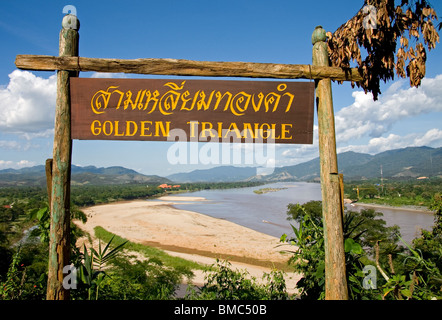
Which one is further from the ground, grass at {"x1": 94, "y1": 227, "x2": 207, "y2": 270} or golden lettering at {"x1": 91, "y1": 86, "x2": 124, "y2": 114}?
golden lettering at {"x1": 91, "y1": 86, "x2": 124, "y2": 114}

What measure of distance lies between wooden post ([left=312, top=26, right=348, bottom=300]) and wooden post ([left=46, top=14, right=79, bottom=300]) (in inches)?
107

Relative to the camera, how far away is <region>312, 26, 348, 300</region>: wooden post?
2.94 m

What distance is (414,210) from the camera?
4397 cm

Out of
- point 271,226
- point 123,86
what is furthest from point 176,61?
point 271,226

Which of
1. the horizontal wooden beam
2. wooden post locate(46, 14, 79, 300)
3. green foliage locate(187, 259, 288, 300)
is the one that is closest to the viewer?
wooden post locate(46, 14, 79, 300)

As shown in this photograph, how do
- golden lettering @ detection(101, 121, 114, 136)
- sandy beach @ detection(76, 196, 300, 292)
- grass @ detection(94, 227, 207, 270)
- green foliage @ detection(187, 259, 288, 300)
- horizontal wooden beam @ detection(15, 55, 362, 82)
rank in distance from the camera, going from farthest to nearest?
sandy beach @ detection(76, 196, 300, 292), grass @ detection(94, 227, 207, 270), green foliage @ detection(187, 259, 288, 300), golden lettering @ detection(101, 121, 114, 136), horizontal wooden beam @ detection(15, 55, 362, 82)

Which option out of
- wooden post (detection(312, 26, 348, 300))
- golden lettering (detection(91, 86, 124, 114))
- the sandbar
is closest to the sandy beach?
the sandbar

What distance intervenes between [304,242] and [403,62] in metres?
2.36

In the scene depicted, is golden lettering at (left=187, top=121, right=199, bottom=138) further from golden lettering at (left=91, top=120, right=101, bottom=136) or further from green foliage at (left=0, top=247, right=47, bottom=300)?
green foliage at (left=0, top=247, right=47, bottom=300)

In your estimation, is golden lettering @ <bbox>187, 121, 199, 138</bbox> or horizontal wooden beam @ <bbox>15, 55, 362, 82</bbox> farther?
golden lettering @ <bbox>187, 121, 199, 138</bbox>

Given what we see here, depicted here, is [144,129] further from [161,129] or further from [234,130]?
[234,130]

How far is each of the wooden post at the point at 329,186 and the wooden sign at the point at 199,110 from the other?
0.14 metres

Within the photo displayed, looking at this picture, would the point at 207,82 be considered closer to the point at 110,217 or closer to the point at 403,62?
the point at 403,62

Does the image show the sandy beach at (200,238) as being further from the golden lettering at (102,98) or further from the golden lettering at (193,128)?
the golden lettering at (102,98)
